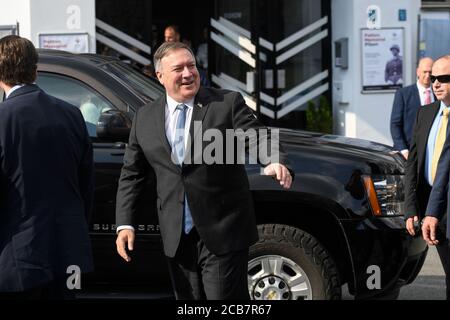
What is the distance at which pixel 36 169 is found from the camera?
4461mm

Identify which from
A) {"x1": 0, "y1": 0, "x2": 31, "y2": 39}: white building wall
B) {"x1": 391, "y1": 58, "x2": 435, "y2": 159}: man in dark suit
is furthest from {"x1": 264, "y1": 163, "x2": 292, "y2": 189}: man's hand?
{"x1": 0, "y1": 0, "x2": 31, "y2": 39}: white building wall

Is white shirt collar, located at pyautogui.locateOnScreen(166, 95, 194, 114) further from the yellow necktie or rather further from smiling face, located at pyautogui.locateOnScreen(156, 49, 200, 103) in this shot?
the yellow necktie

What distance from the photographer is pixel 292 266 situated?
632 centimetres

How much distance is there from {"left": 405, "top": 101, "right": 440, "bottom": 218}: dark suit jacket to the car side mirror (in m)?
1.80

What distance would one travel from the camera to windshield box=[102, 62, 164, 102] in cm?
659

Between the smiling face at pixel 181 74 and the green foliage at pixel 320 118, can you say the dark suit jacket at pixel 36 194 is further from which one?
the green foliage at pixel 320 118

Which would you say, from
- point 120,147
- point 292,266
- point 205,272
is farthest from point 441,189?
point 120,147

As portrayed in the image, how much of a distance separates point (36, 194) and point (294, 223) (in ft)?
7.96

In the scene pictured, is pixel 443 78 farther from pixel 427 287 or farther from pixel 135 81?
pixel 427 287

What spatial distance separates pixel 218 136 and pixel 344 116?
32.6 ft

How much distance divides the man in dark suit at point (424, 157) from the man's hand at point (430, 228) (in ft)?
0.77

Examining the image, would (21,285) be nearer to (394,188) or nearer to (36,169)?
(36,169)

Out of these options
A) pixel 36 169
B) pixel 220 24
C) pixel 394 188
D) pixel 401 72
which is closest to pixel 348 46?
pixel 401 72
